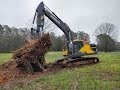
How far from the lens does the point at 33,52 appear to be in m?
20.0

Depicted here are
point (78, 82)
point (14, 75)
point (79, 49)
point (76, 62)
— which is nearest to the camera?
point (78, 82)

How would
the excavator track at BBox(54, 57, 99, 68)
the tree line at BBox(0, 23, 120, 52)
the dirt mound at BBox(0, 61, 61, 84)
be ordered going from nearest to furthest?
the dirt mound at BBox(0, 61, 61, 84) → the excavator track at BBox(54, 57, 99, 68) → the tree line at BBox(0, 23, 120, 52)

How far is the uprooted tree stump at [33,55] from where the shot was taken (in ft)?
64.4

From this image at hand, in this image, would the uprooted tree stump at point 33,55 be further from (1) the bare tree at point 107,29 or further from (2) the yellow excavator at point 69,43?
(1) the bare tree at point 107,29

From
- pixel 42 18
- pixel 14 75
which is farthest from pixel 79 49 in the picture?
pixel 14 75

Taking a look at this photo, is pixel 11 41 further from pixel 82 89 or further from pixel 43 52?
pixel 82 89

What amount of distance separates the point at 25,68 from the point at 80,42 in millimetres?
7294

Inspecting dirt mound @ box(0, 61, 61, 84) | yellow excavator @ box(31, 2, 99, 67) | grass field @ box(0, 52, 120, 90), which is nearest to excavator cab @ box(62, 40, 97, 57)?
yellow excavator @ box(31, 2, 99, 67)

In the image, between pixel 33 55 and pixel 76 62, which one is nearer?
pixel 33 55

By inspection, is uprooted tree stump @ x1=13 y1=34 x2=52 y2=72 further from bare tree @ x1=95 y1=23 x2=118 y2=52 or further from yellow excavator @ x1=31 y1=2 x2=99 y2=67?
bare tree @ x1=95 y1=23 x2=118 y2=52

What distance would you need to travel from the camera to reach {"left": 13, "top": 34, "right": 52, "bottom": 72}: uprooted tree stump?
773 inches

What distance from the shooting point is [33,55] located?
1998cm

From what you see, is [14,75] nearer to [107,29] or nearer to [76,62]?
[76,62]

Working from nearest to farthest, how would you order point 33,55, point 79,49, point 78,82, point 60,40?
point 78,82
point 33,55
point 79,49
point 60,40
